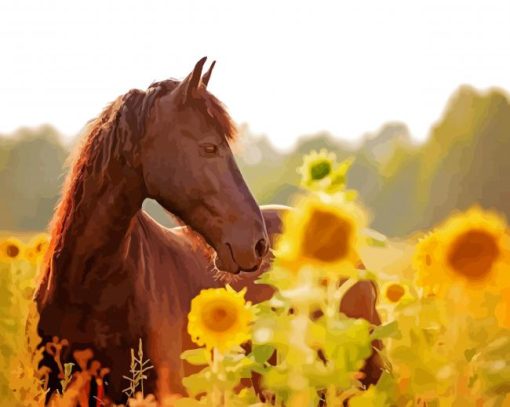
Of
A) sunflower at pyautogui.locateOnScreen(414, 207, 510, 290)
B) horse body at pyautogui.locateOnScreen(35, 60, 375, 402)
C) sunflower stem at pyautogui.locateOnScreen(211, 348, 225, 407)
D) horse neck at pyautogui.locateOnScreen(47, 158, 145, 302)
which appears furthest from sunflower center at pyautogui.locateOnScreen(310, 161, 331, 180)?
horse neck at pyautogui.locateOnScreen(47, 158, 145, 302)

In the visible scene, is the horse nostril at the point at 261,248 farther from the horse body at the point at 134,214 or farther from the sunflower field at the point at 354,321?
the sunflower field at the point at 354,321

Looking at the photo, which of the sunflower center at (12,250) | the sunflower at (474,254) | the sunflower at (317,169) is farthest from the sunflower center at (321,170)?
the sunflower center at (12,250)

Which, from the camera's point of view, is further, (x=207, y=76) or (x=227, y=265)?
(x=207, y=76)

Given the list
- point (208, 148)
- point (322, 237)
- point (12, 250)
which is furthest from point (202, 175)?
point (12, 250)

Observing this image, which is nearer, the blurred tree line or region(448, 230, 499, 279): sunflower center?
region(448, 230, 499, 279): sunflower center

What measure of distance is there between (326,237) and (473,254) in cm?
43

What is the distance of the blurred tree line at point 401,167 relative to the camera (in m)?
12.2

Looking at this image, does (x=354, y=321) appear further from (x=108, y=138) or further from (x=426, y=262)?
(x=108, y=138)

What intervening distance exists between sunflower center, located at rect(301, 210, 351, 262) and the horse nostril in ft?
3.99

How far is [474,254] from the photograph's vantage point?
204 centimetres

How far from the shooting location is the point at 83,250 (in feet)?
10.6

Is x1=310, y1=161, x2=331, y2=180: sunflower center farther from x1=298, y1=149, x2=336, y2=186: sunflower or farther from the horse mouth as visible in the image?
the horse mouth

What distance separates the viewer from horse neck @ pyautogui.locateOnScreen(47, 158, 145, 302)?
317cm

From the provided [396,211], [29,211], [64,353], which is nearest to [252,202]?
[64,353]
